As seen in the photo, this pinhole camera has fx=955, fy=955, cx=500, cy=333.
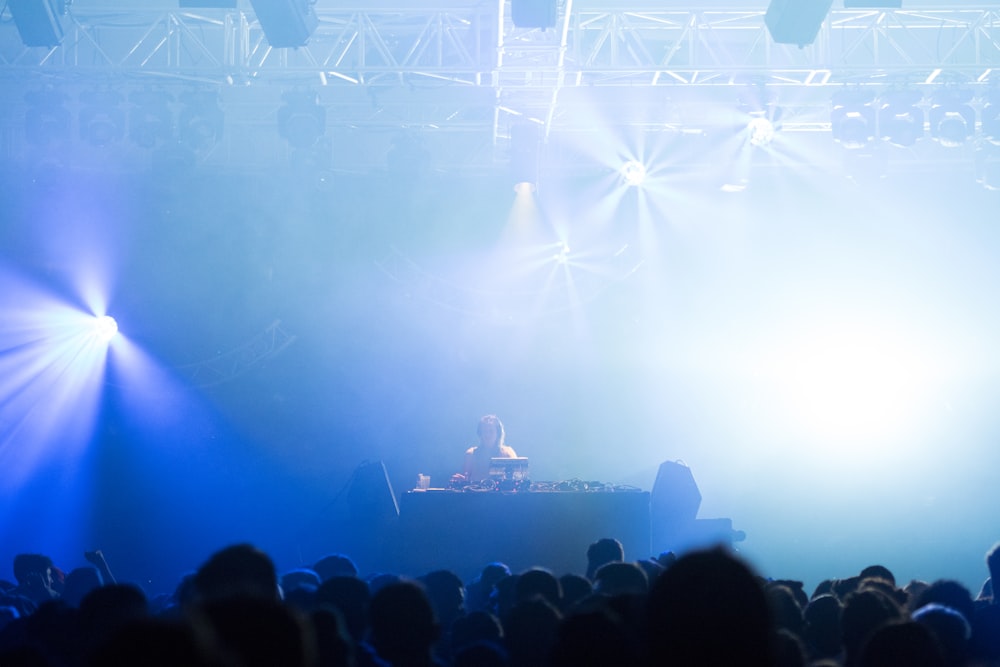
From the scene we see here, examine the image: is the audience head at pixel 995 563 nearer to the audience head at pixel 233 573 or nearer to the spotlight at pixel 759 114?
the audience head at pixel 233 573

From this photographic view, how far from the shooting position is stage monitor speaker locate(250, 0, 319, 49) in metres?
8.34

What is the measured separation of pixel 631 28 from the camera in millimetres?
9977

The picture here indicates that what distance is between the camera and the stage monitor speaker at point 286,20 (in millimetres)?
8336

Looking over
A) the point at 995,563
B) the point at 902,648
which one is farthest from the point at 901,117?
the point at 902,648

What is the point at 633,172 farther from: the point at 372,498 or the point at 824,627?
the point at 824,627

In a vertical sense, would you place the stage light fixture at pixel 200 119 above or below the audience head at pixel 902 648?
above

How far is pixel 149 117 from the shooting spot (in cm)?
1052

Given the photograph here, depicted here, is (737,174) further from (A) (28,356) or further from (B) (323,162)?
(A) (28,356)

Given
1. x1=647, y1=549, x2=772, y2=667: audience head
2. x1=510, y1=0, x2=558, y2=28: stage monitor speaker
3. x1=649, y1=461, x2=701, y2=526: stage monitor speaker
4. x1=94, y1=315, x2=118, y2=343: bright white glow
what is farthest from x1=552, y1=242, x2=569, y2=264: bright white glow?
x1=647, y1=549, x2=772, y2=667: audience head

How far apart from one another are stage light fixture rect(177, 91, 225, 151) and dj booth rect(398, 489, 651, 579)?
499cm

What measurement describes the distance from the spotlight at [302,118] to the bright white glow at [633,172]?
13.4 ft

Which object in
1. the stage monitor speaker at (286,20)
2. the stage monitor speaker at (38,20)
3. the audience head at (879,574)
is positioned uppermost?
the stage monitor speaker at (38,20)

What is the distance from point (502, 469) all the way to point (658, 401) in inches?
203

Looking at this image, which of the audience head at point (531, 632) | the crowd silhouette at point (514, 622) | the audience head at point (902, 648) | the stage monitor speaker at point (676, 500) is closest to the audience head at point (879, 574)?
the crowd silhouette at point (514, 622)
